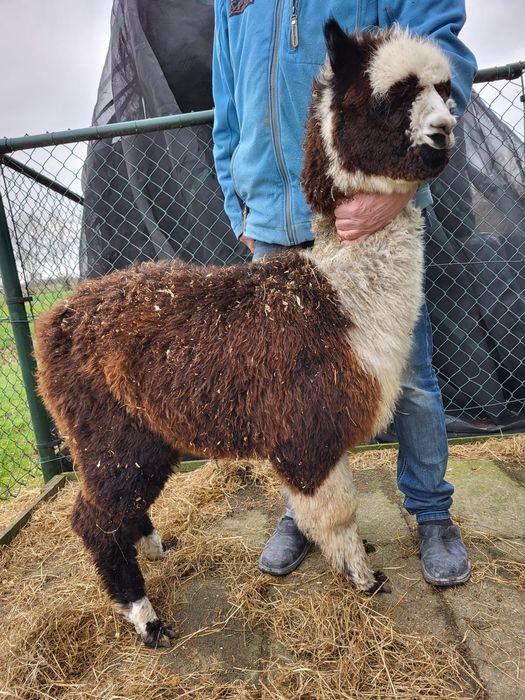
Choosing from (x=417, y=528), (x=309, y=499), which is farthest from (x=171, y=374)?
(x=417, y=528)

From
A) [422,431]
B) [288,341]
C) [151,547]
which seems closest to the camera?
[288,341]

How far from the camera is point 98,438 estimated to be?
5.67 feet

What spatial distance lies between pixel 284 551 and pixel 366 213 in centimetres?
162

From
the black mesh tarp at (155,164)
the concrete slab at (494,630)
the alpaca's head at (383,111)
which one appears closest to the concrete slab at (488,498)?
the concrete slab at (494,630)

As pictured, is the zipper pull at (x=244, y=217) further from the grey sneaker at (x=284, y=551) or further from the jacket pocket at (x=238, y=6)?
the grey sneaker at (x=284, y=551)

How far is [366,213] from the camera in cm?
163

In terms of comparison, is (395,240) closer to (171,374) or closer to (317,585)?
(171,374)

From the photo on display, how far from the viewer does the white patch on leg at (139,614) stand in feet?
6.15

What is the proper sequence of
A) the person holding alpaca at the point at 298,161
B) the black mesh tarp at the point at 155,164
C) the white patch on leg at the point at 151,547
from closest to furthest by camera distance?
the person holding alpaca at the point at 298,161 → the white patch on leg at the point at 151,547 → the black mesh tarp at the point at 155,164

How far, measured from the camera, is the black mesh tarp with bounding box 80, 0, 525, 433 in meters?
3.40

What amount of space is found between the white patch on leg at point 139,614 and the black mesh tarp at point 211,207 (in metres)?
2.57

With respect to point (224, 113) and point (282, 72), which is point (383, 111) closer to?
point (282, 72)

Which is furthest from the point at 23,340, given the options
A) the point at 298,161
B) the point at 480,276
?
the point at 480,276

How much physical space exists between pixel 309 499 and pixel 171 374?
27.2 inches
